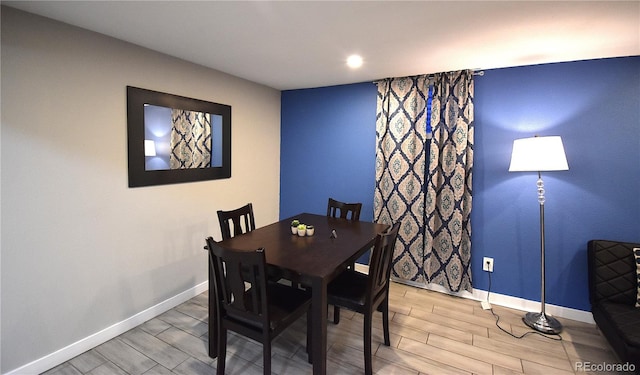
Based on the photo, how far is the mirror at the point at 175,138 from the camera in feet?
7.68

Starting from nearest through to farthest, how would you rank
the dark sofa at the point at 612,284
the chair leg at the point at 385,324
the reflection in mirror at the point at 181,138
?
the dark sofa at the point at 612,284
the chair leg at the point at 385,324
the reflection in mirror at the point at 181,138

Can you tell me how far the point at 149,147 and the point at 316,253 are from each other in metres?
1.64

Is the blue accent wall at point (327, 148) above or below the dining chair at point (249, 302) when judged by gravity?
above

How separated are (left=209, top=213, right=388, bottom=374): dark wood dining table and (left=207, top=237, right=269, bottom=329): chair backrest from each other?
160 millimetres

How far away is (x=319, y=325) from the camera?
5.10 feet

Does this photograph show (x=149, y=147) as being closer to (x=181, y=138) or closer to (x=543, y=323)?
(x=181, y=138)

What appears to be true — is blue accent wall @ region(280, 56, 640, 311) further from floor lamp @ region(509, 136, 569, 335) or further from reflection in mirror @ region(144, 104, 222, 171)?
reflection in mirror @ region(144, 104, 222, 171)

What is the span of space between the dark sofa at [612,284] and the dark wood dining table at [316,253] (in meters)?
1.62

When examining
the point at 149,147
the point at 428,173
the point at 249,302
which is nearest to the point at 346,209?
the point at 428,173

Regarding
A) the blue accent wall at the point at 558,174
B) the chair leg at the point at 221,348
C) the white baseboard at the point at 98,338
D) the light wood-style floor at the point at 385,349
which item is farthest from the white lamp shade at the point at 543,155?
the white baseboard at the point at 98,338

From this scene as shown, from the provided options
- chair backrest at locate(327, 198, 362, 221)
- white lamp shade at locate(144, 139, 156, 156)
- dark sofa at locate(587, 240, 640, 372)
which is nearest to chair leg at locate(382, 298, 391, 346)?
chair backrest at locate(327, 198, 362, 221)

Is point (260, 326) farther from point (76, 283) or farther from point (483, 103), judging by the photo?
point (483, 103)

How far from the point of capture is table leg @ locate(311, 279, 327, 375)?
155cm

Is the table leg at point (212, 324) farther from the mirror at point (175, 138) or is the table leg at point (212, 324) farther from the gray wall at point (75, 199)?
the mirror at point (175, 138)
